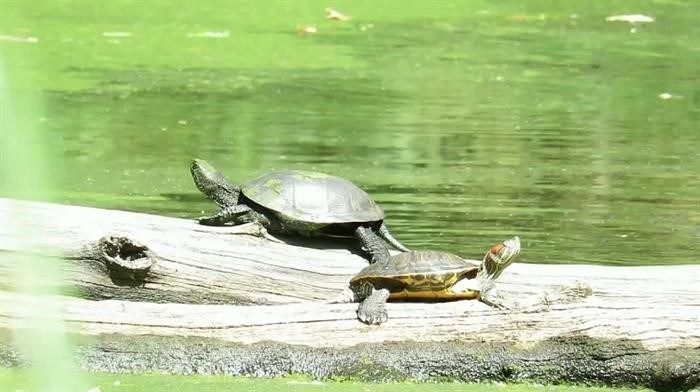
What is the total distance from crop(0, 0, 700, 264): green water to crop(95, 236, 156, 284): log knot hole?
1.08ft

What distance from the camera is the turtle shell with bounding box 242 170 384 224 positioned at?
355 cm

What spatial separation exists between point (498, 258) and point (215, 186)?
1.07m

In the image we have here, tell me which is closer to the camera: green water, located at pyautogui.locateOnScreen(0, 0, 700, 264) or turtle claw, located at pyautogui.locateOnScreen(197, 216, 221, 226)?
turtle claw, located at pyautogui.locateOnScreen(197, 216, 221, 226)

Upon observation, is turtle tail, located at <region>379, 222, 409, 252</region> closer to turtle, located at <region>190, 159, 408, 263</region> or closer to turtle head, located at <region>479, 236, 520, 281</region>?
turtle, located at <region>190, 159, 408, 263</region>

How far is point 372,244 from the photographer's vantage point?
140 inches

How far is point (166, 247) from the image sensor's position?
3.39m

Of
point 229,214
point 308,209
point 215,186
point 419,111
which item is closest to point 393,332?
point 308,209

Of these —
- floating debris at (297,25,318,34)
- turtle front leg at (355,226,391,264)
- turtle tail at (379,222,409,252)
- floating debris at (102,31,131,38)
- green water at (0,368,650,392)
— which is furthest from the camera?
floating debris at (297,25,318,34)

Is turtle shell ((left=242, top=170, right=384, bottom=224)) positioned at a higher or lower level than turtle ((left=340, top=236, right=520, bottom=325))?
higher

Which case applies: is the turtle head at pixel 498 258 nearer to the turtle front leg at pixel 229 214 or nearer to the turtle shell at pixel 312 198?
the turtle shell at pixel 312 198

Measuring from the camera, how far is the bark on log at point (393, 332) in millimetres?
3082

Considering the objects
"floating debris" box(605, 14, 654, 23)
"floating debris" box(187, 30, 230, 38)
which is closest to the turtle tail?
"floating debris" box(187, 30, 230, 38)

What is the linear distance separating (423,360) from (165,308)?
2.45 ft

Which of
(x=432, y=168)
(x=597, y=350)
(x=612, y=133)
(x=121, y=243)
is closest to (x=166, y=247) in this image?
(x=121, y=243)
